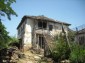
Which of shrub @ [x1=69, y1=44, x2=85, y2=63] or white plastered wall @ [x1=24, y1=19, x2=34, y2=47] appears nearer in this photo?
shrub @ [x1=69, y1=44, x2=85, y2=63]

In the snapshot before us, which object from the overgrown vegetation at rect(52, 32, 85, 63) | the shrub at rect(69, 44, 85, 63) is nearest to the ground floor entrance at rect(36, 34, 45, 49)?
the overgrown vegetation at rect(52, 32, 85, 63)

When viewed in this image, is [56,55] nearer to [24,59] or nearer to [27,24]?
[24,59]

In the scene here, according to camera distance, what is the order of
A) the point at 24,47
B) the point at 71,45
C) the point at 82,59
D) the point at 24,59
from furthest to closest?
the point at 24,47 < the point at 24,59 < the point at 71,45 < the point at 82,59

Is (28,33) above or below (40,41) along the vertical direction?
above

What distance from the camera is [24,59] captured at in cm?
2364

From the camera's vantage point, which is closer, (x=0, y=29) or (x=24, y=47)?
(x=0, y=29)

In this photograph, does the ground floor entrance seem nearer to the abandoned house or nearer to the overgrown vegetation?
the abandoned house

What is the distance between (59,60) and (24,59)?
4726 millimetres

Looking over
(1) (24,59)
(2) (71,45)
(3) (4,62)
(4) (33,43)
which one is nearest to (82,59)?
(2) (71,45)

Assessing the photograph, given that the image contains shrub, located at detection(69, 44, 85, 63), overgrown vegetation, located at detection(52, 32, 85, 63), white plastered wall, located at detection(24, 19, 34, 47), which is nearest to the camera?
shrub, located at detection(69, 44, 85, 63)

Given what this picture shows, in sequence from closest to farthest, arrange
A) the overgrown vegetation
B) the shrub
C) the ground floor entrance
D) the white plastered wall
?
the shrub → the overgrown vegetation → the white plastered wall → the ground floor entrance

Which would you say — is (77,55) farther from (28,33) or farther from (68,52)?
(28,33)

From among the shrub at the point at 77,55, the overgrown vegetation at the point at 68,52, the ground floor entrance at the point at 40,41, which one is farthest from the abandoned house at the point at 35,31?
the shrub at the point at 77,55

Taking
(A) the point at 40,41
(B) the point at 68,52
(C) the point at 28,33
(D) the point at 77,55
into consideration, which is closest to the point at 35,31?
(C) the point at 28,33
